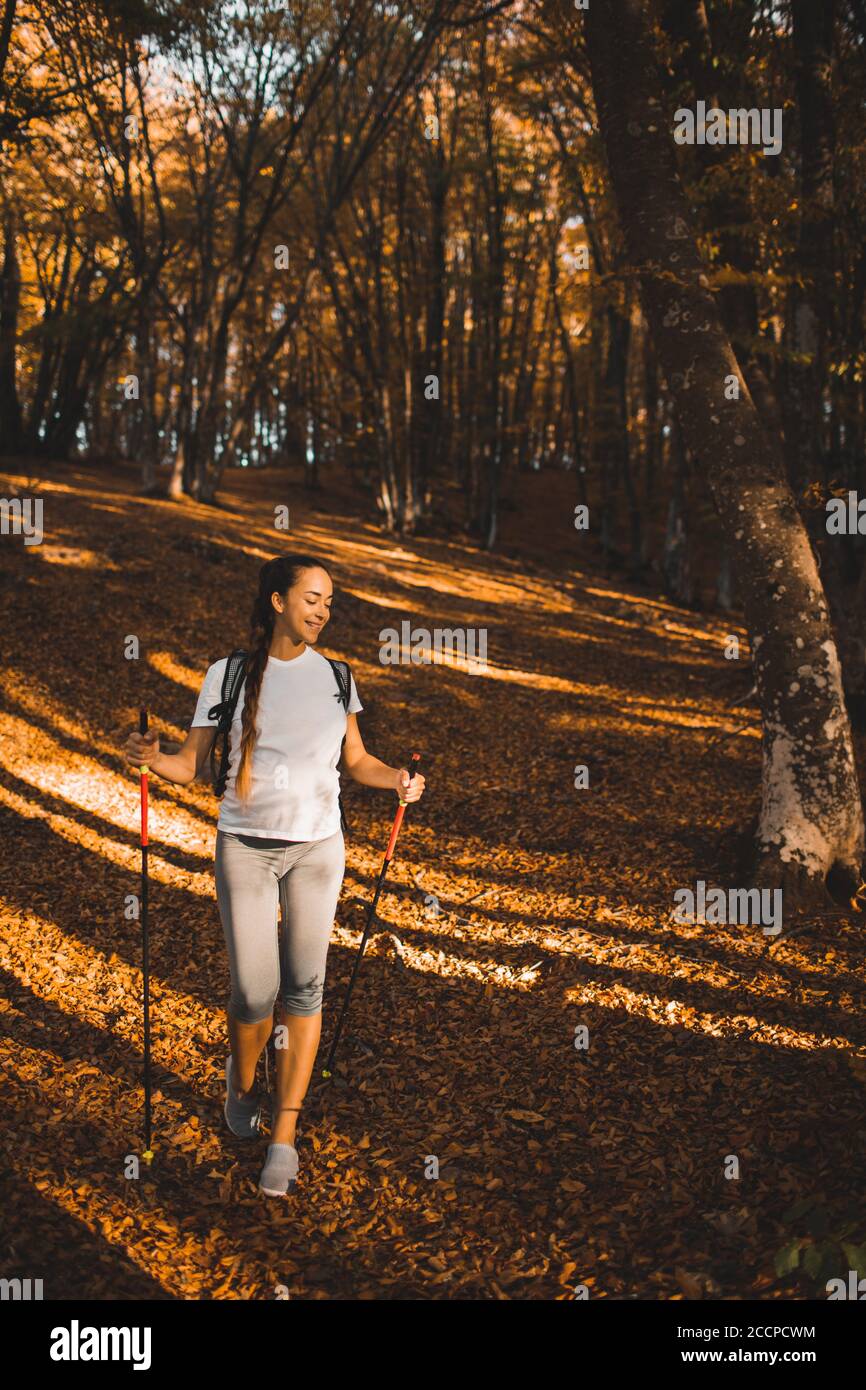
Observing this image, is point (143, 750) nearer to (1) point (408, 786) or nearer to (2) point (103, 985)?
(1) point (408, 786)

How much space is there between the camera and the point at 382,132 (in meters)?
15.2

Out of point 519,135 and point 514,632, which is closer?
point 514,632

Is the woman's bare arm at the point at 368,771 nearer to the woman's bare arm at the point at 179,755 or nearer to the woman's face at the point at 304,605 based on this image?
the woman's face at the point at 304,605

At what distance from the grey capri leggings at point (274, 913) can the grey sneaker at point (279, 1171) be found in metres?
0.57

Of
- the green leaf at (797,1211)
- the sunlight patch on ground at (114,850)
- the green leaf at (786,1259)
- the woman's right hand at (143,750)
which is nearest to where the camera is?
the green leaf at (786,1259)

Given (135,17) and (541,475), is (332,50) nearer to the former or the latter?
(135,17)

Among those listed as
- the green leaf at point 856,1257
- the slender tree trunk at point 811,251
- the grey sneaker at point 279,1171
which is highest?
the slender tree trunk at point 811,251

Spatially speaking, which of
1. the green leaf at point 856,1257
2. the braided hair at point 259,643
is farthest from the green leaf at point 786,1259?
the braided hair at point 259,643

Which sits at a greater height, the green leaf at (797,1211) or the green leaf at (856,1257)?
the green leaf at (856,1257)

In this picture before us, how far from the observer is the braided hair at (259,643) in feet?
10.7

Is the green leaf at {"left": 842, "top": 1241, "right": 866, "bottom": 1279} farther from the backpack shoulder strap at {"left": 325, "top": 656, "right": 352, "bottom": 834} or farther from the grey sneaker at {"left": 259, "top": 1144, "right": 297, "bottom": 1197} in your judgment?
the backpack shoulder strap at {"left": 325, "top": 656, "right": 352, "bottom": 834}

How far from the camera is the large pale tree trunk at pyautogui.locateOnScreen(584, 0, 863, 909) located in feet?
17.6

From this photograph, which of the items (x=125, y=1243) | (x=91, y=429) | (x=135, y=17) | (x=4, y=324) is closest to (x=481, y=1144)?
(x=125, y=1243)
